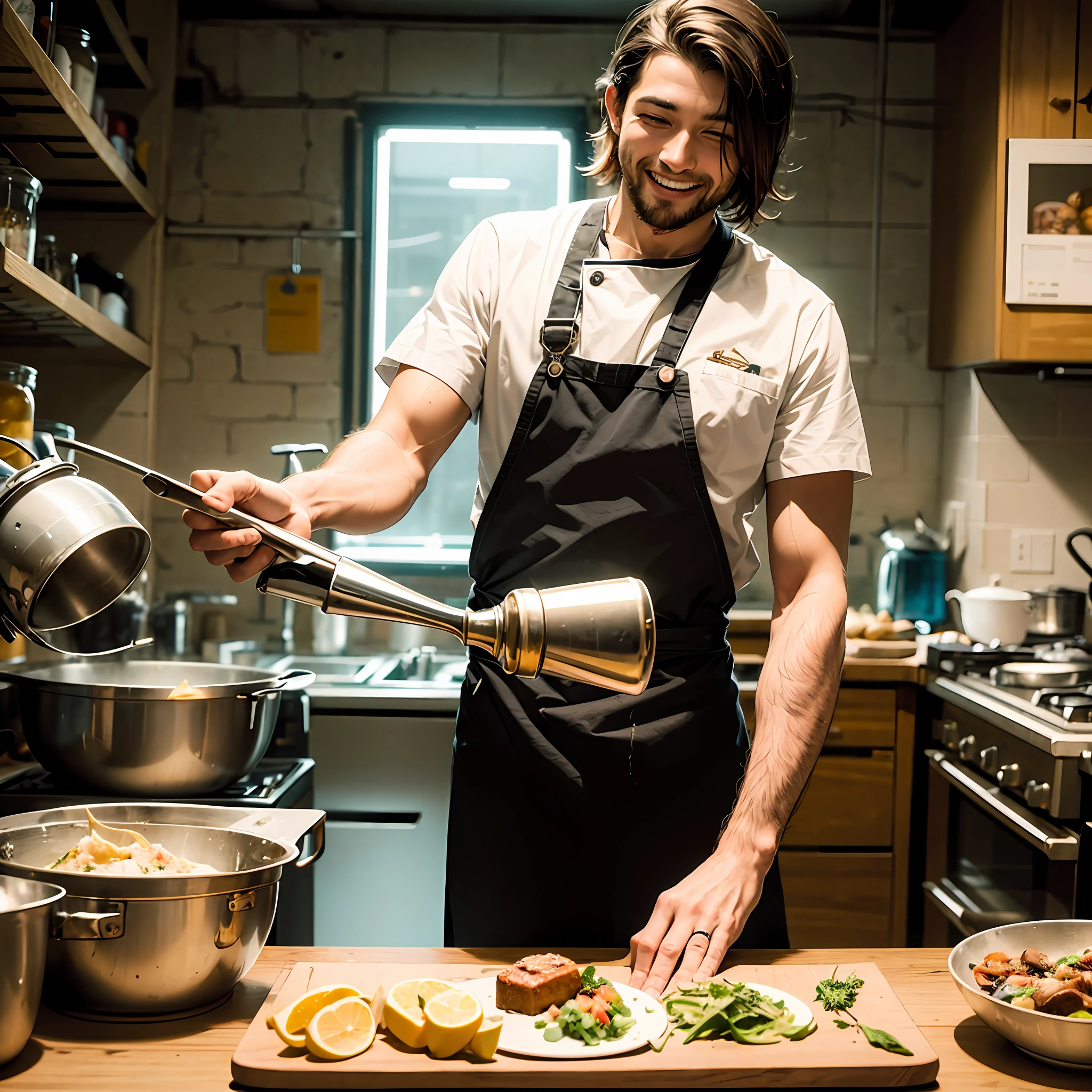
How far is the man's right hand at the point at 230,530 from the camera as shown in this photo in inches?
36.5

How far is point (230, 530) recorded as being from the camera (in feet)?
3.05

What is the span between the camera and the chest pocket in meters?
1.38

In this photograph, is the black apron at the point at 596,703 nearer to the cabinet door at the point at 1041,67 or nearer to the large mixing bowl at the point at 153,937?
the large mixing bowl at the point at 153,937

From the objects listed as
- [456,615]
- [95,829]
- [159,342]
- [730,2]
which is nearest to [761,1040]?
[456,615]

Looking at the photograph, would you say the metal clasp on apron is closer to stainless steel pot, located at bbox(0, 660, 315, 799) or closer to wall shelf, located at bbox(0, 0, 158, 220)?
stainless steel pot, located at bbox(0, 660, 315, 799)

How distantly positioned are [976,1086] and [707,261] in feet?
3.15

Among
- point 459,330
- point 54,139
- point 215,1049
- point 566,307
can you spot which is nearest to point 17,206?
point 54,139

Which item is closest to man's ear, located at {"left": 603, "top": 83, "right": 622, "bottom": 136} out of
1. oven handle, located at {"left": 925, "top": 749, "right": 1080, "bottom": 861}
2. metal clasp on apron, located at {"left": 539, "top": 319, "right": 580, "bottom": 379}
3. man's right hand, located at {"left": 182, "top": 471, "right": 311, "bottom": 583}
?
metal clasp on apron, located at {"left": 539, "top": 319, "right": 580, "bottom": 379}

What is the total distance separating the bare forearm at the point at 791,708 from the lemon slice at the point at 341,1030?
0.44m

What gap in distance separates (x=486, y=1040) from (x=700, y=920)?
0.97ft

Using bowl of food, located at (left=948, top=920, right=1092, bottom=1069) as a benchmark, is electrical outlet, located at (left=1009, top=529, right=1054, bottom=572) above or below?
above

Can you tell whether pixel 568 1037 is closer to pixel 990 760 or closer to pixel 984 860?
pixel 990 760

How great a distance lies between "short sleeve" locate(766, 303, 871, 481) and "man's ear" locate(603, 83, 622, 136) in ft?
1.22

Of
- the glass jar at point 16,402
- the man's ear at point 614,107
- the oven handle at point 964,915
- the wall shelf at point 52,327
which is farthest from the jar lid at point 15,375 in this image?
the oven handle at point 964,915
